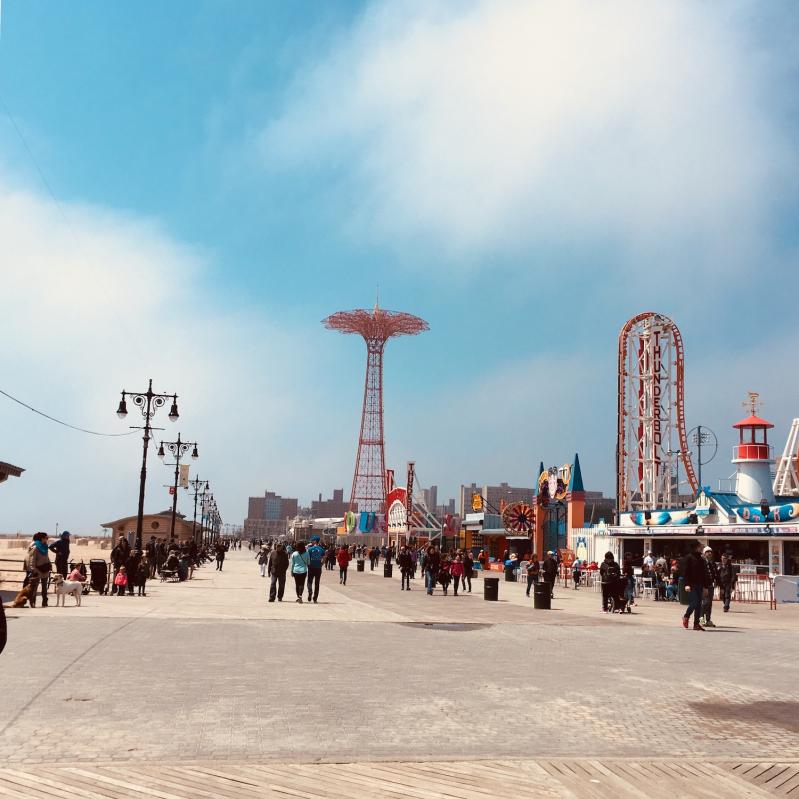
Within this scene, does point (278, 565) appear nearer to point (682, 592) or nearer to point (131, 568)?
point (131, 568)

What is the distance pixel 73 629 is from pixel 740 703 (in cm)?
1061

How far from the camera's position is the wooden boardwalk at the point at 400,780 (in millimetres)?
5566

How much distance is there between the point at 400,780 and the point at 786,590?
24.4 metres

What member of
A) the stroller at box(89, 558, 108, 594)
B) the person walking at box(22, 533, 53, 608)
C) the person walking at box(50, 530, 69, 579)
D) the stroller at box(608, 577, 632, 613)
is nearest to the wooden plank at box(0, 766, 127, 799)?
the person walking at box(22, 533, 53, 608)

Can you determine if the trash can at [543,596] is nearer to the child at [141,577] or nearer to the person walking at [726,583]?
the person walking at [726,583]

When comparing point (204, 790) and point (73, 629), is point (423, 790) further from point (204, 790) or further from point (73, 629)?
point (73, 629)

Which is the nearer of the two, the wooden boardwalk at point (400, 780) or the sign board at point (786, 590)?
the wooden boardwalk at point (400, 780)

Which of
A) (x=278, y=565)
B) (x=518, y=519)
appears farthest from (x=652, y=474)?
(x=278, y=565)

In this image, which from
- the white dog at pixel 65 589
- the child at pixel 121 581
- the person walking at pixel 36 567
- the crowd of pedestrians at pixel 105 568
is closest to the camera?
the person walking at pixel 36 567

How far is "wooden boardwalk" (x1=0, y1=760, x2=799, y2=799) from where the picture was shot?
18.3 feet

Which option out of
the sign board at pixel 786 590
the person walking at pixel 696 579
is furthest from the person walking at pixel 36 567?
the sign board at pixel 786 590

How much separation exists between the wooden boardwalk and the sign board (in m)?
22.2

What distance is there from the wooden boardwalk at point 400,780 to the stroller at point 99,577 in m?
17.6

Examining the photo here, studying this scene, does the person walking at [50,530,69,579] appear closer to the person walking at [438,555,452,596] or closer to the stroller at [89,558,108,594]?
the stroller at [89,558,108,594]
